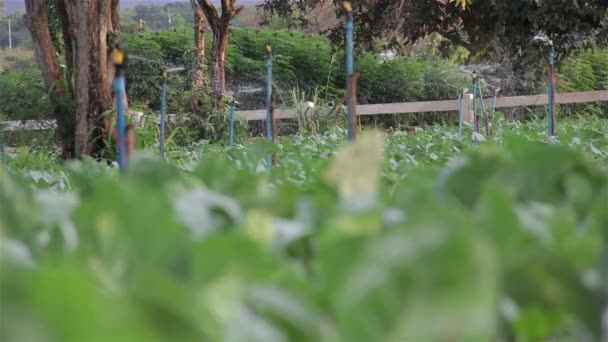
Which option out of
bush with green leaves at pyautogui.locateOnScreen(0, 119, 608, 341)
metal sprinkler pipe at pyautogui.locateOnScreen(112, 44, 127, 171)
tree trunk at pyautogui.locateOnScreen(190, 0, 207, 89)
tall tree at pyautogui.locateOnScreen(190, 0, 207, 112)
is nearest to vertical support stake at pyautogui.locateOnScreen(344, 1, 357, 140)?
metal sprinkler pipe at pyautogui.locateOnScreen(112, 44, 127, 171)

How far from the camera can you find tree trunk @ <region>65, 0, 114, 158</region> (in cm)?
614

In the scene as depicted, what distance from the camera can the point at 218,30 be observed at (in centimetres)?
1148

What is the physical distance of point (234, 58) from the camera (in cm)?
1638

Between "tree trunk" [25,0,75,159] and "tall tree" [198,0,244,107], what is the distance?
3983 mm

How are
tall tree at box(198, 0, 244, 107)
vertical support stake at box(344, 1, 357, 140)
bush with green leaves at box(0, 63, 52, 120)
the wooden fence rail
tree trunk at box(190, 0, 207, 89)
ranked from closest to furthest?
vertical support stake at box(344, 1, 357, 140)
bush with green leaves at box(0, 63, 52, 120)
tall tree at box(198, 0, 244, 107)
tree trunk at box(190, 0, 207, 89)
the wooden fence rail

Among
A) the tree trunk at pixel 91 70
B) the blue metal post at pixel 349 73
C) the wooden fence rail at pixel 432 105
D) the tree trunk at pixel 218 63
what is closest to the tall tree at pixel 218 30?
the tree trunk at pixel 218 63

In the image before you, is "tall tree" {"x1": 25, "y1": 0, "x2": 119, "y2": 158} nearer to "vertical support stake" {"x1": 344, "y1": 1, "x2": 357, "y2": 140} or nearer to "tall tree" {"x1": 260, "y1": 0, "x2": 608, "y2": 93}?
"vertical support stake" {"x1": 344, "y1": 1, "x2": 357, "y2": 140}

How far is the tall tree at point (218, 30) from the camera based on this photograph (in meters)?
11.3

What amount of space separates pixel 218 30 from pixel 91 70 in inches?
213

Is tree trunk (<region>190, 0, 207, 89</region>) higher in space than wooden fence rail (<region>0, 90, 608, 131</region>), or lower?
higher

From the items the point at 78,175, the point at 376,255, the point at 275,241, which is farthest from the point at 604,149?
the point at 376,255

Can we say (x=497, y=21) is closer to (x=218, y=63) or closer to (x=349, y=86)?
(x=218, y=63)

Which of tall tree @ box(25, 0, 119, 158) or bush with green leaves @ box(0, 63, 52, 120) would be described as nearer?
tall tree @ box(25, 0, 119, 158)

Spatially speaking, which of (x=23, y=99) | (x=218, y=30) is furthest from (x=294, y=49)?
(x=23, y=99)
